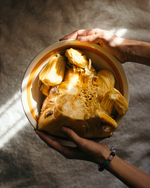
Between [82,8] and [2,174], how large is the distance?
0.86 meters

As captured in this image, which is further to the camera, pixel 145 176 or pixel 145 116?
pixel 145 116

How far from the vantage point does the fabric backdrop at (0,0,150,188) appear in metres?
0.65

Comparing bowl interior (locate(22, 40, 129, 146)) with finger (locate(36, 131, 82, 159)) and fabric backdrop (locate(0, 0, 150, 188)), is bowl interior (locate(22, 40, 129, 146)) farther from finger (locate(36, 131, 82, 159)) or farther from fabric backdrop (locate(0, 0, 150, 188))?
fabric backdrop (locate(0, 0, 150, 188))

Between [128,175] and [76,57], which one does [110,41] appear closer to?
[76,57]

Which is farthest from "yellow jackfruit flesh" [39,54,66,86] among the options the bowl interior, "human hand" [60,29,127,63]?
"human hand" [60,29,127,63]

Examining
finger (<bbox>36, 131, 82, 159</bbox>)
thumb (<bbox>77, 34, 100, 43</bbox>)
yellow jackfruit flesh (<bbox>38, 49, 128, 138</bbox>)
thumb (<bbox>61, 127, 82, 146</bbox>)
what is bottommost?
finger (<bbox>36, 131, 82, 159</bbox>)

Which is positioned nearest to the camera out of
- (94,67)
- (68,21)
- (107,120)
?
(107,120)

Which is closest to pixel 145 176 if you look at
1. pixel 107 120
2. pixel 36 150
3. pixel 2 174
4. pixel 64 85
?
pixel 107 120

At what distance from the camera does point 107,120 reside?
1.25 ft

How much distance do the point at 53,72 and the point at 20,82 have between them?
0.28 m

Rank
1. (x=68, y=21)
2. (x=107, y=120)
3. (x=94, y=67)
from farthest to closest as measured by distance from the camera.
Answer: (x=68, y=21), (x=94, y=67), (x=107, y=120)

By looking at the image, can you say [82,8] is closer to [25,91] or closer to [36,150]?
[25,91]

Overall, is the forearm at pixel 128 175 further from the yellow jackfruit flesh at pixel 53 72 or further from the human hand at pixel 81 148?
the yellow jackfruit flesh at pixel 53 72

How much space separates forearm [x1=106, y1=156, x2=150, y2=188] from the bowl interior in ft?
0.39
